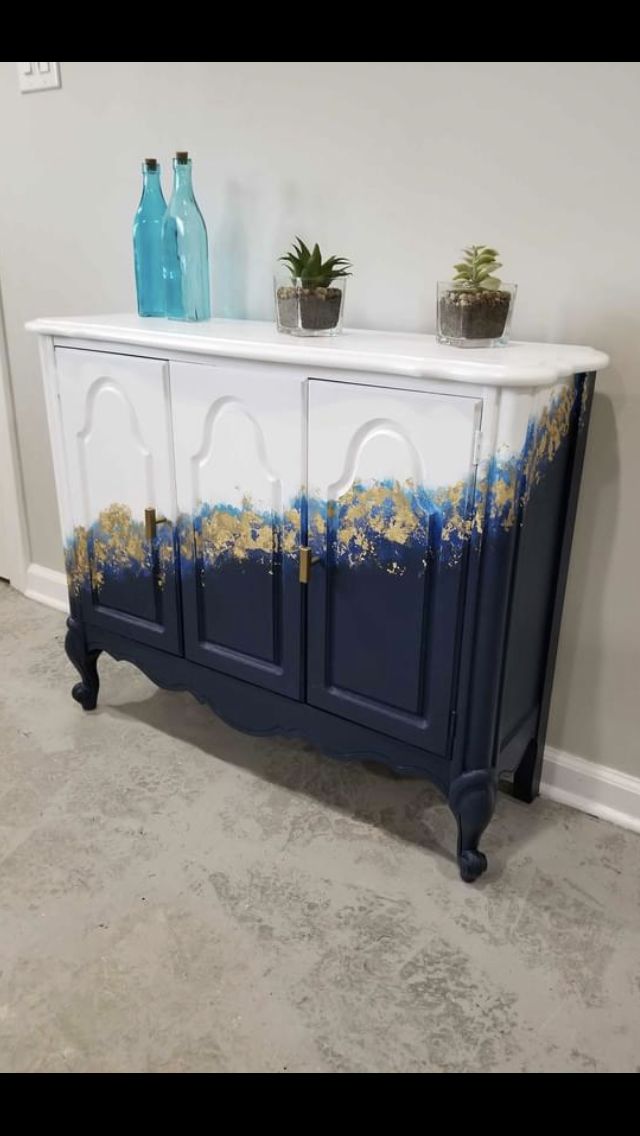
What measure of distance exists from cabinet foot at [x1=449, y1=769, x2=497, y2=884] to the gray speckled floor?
0.23 ft

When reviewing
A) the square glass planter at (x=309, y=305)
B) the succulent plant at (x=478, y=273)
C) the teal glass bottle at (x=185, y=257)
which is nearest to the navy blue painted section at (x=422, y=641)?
the succulent plant at (x=478, y=273)

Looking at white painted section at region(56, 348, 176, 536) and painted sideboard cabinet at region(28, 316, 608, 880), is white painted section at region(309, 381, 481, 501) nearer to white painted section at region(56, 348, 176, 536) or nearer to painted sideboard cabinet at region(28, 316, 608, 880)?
painted sideboard cabinet at region(28, 316, 608, 880)

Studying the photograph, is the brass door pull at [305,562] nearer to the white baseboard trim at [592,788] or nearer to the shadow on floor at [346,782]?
the shadow on floor at [346,782]

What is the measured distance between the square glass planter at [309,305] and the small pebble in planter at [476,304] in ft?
0.73

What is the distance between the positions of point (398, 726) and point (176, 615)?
0.55 m

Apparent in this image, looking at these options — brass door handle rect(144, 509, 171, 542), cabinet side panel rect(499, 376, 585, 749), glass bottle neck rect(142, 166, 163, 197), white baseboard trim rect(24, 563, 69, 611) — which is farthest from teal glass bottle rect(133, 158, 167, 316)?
white baseboard trim rect(24, 563, 69, 611)

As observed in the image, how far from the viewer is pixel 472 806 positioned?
1.45 metres

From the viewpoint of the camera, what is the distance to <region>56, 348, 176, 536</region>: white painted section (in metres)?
1.64

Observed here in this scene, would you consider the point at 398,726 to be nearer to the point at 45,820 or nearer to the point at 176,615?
the point at 176,615

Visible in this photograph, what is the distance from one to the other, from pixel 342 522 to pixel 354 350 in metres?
0.29

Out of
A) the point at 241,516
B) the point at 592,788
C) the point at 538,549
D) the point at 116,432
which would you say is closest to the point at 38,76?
the point at 116,432

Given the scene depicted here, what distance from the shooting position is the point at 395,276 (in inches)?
65.7

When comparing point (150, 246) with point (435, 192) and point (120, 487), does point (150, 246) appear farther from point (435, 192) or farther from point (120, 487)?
point (435, 192)
